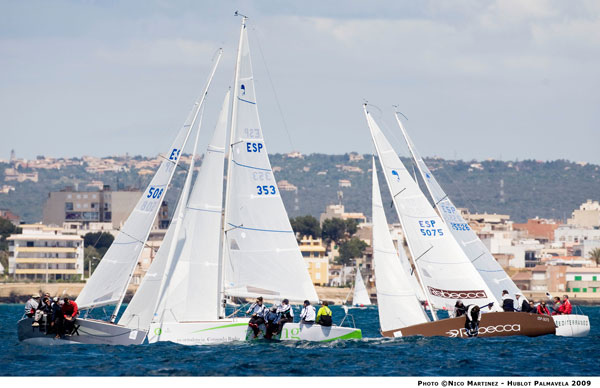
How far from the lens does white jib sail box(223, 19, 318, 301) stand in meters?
34.5

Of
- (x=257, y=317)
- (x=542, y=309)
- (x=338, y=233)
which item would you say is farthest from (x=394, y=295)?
(x=338, y=233)

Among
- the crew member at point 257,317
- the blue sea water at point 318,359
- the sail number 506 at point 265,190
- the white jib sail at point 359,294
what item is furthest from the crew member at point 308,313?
the white jib sail at point 359,294

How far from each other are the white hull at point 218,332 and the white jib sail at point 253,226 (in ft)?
3.13

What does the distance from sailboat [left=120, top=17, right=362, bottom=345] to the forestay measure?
125 centimetres

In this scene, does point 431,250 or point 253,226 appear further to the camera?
point 431,250

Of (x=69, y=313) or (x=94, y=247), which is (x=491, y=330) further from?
(x=94, y=247)

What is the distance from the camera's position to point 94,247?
510 ft

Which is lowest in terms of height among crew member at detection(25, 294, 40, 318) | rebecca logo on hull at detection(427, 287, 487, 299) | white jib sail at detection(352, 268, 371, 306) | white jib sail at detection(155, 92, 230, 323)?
white jib sail at detection(352, 268, 371, 306)

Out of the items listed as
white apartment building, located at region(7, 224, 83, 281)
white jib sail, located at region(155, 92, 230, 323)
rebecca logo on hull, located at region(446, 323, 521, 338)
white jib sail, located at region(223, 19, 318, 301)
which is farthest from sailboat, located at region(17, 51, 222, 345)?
white apartment building, located at region(7, 224, 83, 281)

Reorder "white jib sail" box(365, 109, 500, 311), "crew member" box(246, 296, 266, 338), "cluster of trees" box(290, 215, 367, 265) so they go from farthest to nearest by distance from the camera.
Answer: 1. "cluster of trees" box(290, 215, 367, 265)
2. "white jib sail" box(365, 109, 500, 311)
3. "crew member" box(246, 296, 266, 338)

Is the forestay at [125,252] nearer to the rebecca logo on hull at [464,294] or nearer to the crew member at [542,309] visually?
the rebecca logo on hull at [464,294]

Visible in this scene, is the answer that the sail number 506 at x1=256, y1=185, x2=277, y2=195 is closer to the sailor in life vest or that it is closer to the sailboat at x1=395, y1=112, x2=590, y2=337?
the sailor in life vest

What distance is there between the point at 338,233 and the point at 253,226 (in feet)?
494

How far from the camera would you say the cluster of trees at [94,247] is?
483 feet
